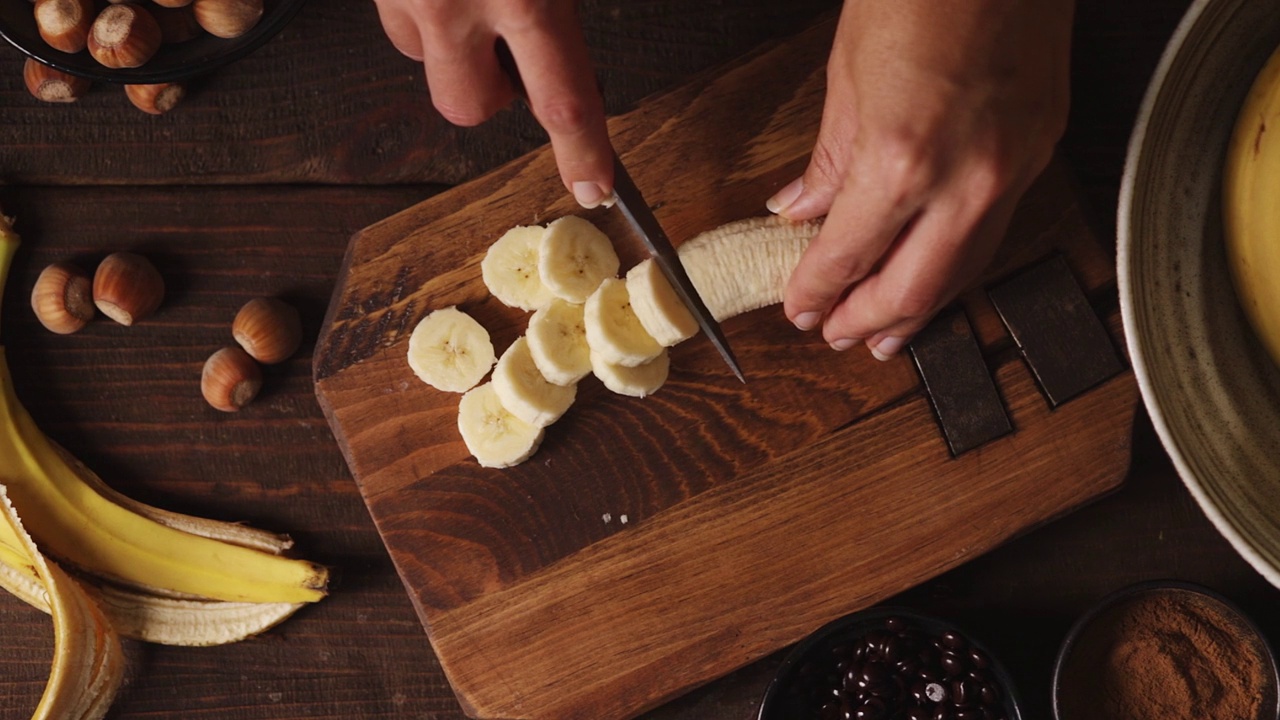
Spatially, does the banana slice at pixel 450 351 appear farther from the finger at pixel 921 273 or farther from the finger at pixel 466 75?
the finger at pixel 921 273

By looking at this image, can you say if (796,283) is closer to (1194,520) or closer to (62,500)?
(1194,520)

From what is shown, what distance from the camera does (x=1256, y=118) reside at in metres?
1.33

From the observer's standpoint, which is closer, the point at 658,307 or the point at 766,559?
the point at 658,307

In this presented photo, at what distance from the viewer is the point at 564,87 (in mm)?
1245

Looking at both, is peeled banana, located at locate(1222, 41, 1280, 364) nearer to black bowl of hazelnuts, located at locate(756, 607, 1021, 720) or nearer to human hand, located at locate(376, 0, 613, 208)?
black bowl of hazelnuts, located at locate(756, 607, 1021, 720)

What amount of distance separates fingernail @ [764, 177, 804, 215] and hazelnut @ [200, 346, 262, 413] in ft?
3.50

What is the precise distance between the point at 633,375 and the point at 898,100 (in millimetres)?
709

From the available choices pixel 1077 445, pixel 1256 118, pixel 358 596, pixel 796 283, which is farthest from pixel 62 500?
pixel 1256 118

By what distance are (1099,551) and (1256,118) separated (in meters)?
0.93

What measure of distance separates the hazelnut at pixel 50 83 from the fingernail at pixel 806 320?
1473 mm

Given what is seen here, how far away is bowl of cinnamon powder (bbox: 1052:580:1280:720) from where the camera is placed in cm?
169

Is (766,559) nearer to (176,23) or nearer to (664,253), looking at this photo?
(664,253)

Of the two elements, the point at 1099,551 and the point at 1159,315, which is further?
the point at 1099,551

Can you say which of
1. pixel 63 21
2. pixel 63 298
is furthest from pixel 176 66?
pixel 63 298
